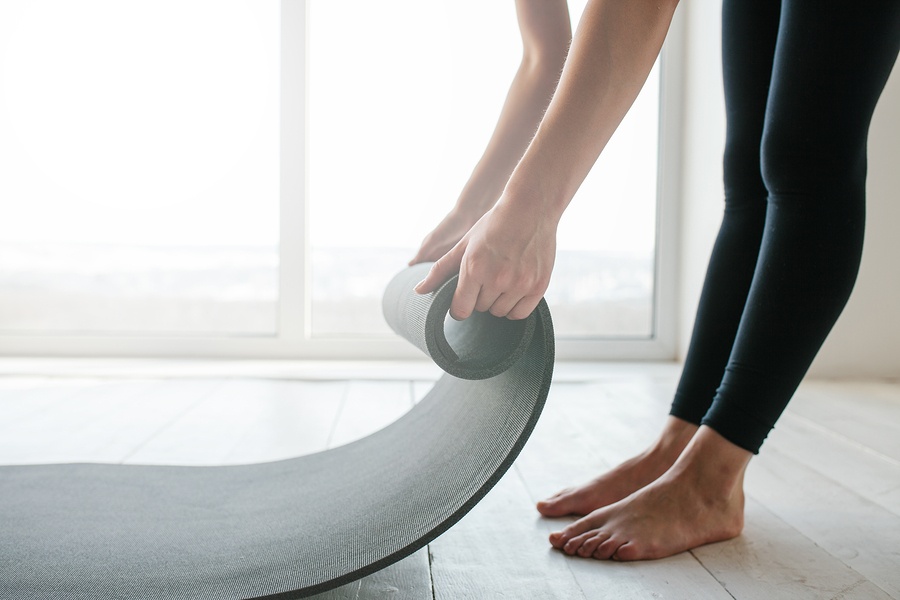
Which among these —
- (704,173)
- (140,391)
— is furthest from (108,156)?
(704,173)

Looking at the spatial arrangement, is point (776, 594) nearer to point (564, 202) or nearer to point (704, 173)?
point (564, 202)

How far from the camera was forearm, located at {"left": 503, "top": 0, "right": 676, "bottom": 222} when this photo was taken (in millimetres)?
784

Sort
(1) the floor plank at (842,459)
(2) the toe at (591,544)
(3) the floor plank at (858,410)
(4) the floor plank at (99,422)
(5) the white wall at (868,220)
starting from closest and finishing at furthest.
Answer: (2) the toe at (591,544), (1) the floor plank at (842,459), (4) the floor plank at (99,422), (3) the floor plank at (858,410), (5) the white wall at (868,220)

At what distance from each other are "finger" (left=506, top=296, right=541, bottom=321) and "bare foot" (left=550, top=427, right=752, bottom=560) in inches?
13.9

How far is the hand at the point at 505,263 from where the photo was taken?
0.75 m

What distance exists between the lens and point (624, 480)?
117cm

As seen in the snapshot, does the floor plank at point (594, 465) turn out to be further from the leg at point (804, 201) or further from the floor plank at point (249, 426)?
the floor plank at point (249, 426)

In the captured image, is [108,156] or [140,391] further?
[108,156]

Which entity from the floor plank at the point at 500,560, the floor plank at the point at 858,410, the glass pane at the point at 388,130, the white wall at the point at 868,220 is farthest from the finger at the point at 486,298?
the glass pane at the point at 388,130

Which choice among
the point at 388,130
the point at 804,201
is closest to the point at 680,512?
the point at 804,201

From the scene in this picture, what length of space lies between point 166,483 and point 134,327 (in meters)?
2.06

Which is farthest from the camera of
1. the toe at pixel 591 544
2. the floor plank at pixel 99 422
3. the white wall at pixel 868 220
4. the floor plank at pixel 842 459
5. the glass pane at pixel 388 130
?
the glass pane at pixel 388 130

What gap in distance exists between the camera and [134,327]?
10.1ft

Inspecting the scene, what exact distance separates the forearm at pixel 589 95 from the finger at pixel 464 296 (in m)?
0.09
